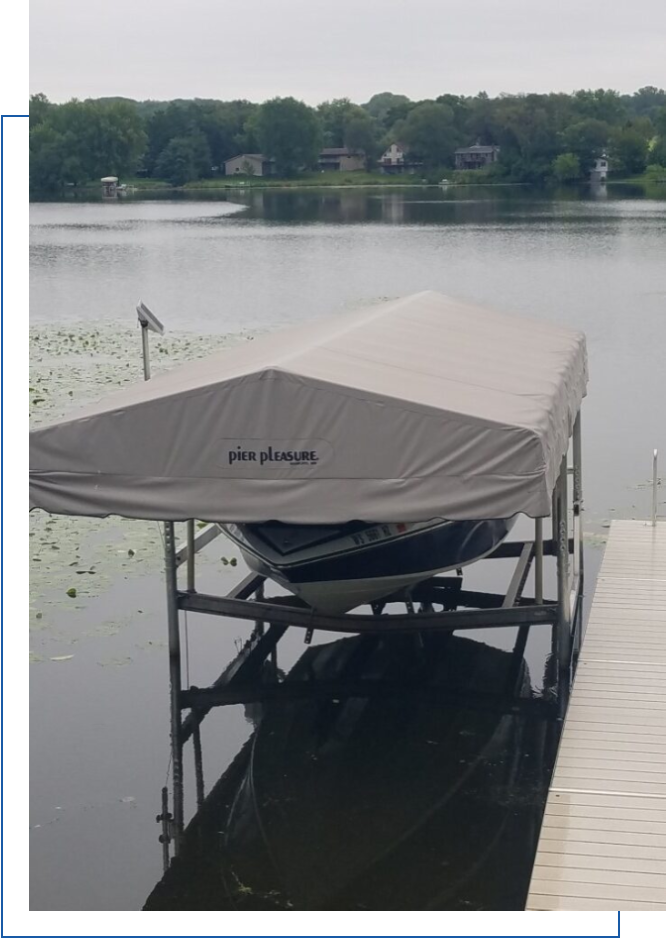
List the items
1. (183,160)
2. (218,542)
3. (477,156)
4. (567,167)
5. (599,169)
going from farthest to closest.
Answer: (477,156) < (183,160) < (599,169) < (567,167) < (218,542)

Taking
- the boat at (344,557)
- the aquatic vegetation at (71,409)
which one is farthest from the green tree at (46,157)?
the boat at (344,557)

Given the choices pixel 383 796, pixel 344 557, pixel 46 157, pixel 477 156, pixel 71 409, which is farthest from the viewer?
pixel 477 156

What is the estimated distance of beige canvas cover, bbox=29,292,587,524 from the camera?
259 inches

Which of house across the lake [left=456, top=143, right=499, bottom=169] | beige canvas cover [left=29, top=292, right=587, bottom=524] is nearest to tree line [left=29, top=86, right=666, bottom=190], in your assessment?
house across the lake [left=456, top=143, right=499, bottom=169]

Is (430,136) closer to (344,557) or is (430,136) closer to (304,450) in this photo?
(344,557)

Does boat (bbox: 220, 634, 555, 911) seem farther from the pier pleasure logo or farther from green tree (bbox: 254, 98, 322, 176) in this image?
green tree (bbox: 254, 98, 322, 176)

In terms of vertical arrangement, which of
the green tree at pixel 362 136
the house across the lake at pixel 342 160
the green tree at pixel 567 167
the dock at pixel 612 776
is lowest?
the dock at pixel 612 776

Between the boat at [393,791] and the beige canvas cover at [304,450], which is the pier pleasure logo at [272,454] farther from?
the boat at [393,791]

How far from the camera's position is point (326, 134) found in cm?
13938

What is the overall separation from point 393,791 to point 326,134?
137716 millimetres

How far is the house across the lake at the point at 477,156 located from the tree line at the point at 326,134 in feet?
5.62

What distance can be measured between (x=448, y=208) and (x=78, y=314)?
5104cm

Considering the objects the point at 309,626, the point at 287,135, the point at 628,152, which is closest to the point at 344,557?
the point at 309,626

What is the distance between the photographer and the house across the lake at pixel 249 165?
127 metres
